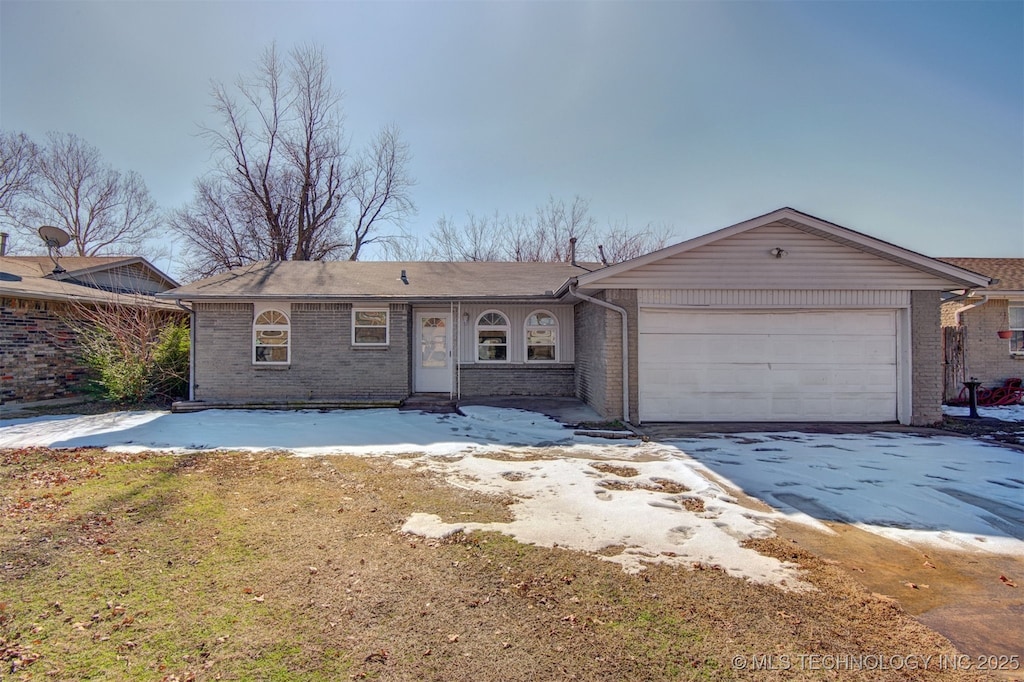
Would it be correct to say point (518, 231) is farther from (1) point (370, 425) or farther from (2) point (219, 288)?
(1) point (370, 425)

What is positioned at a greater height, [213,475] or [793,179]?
[793,179]

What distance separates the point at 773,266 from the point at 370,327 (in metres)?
9.27

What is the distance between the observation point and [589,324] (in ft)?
36.5

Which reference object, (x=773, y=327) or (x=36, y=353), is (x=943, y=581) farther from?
(x=36, y=353)

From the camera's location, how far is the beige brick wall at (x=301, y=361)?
12.1m

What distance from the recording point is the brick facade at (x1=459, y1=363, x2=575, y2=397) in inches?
496

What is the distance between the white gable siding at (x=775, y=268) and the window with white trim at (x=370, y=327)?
19.2 ft

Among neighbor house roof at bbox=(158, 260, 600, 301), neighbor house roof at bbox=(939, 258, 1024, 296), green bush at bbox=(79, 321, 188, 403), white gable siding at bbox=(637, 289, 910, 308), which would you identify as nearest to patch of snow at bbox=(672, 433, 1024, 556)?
white gable siding at bbox=(637, 289, 910, 308)

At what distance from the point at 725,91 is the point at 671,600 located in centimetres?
1216

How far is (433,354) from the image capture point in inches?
504

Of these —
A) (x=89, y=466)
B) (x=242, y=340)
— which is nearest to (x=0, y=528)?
(x=89, y=466)

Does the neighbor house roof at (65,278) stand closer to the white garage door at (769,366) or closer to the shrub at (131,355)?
the shrub at (131,355)

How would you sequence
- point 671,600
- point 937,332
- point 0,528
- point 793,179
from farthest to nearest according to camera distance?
point 793,179 < point 937,332 < point 0,528 < point 671,600

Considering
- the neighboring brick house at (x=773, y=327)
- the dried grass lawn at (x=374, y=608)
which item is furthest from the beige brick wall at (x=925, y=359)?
the dried grass lawn at (x=374, y=608)
